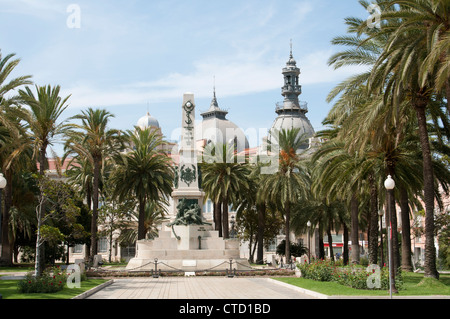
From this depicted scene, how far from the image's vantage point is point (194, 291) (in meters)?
22.5

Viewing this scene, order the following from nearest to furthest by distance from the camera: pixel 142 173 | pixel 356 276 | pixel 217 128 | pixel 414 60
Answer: pixel 414 60 < pixel 356 276 < pixel 142 173 < pixel 217 128

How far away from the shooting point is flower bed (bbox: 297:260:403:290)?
2206 centimetres

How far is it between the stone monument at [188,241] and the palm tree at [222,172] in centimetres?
626

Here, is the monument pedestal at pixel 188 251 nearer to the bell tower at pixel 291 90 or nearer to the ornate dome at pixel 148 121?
the ornate dome at pixel 148 121

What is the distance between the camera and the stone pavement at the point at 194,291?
20516 mm

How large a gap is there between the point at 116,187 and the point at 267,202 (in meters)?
12.9

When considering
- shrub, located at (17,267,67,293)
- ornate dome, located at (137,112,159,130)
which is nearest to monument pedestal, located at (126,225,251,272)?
shrub, located at (17,267,67,293)

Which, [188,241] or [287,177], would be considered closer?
[188,241]

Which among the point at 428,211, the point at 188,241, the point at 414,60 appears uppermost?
the point at 414,60

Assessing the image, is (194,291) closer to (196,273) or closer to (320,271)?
(320,271)

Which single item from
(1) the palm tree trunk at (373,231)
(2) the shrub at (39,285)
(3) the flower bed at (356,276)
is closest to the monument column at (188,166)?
(1) the palm tree trunk at (373,231)

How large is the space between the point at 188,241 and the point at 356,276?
16.9 m

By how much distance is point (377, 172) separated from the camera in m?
31.2

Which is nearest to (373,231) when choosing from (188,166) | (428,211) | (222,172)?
(428,211)
